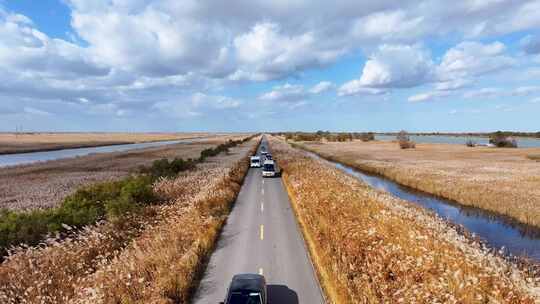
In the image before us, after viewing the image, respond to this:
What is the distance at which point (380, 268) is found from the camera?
982cm

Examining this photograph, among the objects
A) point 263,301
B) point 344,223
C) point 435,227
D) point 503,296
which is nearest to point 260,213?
point 344,223

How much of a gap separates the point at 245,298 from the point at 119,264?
5631 mm

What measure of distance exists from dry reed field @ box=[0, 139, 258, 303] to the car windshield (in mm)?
2405

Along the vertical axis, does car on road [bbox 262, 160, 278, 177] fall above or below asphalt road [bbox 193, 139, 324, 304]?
above

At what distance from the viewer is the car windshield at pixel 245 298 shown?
25.6 ft

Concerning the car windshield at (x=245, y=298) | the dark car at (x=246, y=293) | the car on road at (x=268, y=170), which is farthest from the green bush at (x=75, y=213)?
the car on road at (x=268, y=170)

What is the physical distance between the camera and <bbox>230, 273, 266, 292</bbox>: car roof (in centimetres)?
814

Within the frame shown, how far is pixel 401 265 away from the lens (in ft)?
32.1

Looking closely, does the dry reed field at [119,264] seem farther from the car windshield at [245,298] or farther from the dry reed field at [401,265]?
the dry reed field at [401,265]

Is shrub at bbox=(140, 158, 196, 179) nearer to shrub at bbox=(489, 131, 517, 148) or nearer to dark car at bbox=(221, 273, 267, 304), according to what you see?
dark car at bbox=(221, 273, 267, 304)

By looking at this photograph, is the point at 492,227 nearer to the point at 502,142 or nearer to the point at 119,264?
the point at 119,264

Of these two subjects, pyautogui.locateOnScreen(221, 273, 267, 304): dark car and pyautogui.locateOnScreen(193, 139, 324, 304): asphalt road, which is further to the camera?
pyautogui.locateOnScreen(193, 139, 324, 304): asphalt road

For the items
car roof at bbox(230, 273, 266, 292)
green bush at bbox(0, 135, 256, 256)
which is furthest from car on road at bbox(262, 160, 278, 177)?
car roof at bbox(230, 273, 266, 292)

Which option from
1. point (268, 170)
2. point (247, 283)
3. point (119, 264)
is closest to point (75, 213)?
point (119, 264)
